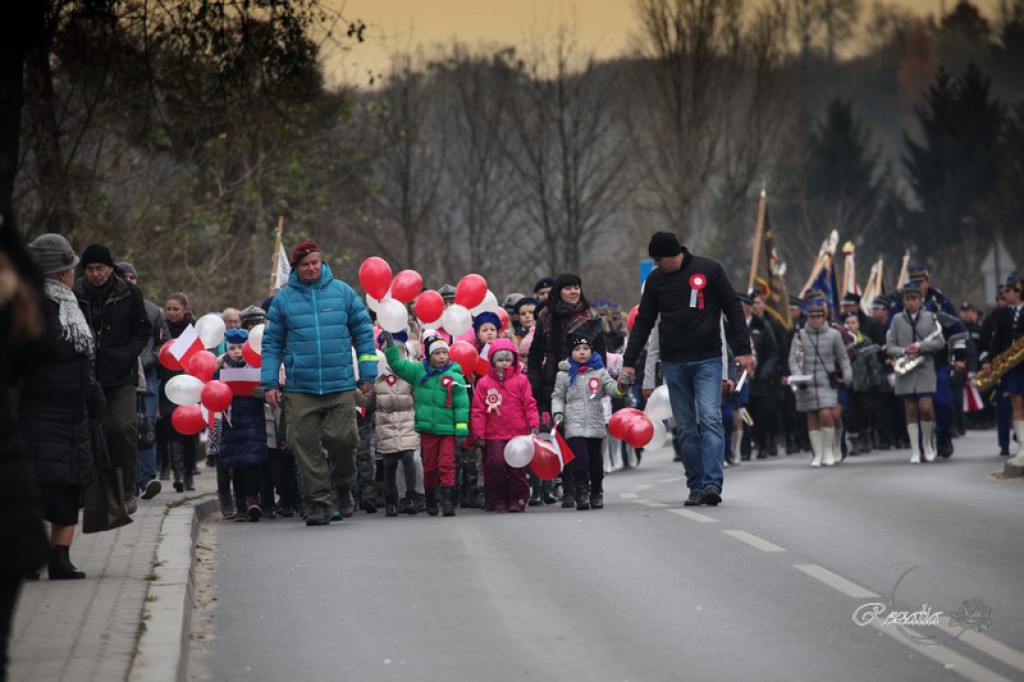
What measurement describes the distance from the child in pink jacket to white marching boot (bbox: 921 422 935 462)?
8.53 metres

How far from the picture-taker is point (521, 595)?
9531 mm

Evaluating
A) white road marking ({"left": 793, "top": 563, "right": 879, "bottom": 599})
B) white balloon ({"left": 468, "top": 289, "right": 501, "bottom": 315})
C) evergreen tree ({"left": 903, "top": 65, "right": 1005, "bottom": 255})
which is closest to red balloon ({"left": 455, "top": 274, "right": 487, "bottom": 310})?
white balloon ({"left": 468, "top": 289, "right": 501, "bottom": 315})

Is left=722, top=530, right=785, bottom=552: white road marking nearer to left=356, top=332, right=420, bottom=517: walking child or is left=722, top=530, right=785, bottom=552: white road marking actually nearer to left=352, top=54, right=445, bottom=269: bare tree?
left=356, top=332, right=420, bottom=517: walking child

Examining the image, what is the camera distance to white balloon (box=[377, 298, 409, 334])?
14828 mm

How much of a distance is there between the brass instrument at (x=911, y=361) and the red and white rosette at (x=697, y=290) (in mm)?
7964

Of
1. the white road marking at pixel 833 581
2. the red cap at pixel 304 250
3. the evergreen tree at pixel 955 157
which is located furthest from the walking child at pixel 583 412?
the evergreen tree at pixel 955 157

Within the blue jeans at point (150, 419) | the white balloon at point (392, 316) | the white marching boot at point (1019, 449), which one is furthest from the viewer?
the white marching boot at point (1019, 449)

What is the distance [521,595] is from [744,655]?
207 centimetres

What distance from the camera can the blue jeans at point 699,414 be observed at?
1440cm

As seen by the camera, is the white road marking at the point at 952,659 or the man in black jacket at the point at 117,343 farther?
the man in black jacket at the point at 117,343

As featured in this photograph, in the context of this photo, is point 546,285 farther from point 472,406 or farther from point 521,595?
point 521,595

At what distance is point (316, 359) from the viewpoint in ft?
43.9

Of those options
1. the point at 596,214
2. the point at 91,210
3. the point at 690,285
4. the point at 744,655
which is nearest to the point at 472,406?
the point at 690,285

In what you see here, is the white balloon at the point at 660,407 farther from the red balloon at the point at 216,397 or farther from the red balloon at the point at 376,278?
the red balloon at the point at 216,397
